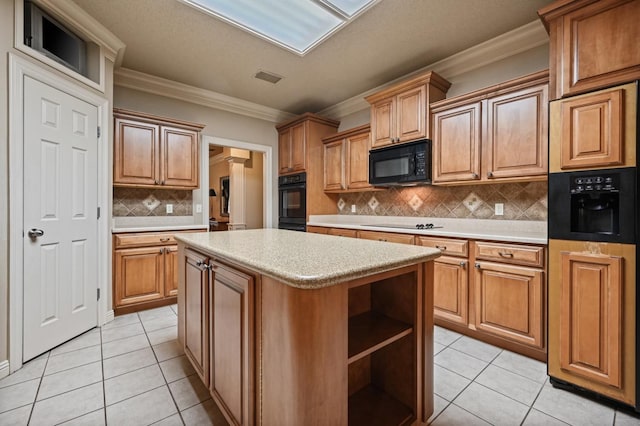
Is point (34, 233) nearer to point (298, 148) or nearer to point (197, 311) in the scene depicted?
point (197, 311)

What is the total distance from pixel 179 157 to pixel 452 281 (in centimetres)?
319

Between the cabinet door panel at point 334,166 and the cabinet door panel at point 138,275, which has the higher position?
the cabinet door panel at point 334,166

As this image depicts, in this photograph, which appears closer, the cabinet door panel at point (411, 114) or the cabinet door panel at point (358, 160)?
the cabinet door panel at point (411, 114)

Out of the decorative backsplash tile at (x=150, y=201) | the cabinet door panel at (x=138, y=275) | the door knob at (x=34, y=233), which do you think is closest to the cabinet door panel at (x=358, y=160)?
the decorative backsplash tile at (x=150, y=201)

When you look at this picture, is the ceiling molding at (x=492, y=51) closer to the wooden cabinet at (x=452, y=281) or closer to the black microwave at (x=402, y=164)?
the black microwave at (x=402, y=164)

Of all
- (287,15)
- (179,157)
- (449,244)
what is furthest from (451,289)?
(179,157)

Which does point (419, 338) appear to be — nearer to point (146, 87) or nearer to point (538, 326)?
point (538, 326)

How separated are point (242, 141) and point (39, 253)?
2732 millimetres

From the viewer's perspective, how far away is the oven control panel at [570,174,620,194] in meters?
1.55

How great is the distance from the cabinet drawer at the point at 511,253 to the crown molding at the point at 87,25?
11.9 feet

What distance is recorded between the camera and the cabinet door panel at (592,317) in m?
1.55

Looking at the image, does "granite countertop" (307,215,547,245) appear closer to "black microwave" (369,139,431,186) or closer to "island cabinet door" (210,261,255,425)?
"black microwave" (369,139,431,186)

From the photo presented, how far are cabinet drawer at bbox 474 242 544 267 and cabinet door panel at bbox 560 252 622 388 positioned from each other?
0.99 ft

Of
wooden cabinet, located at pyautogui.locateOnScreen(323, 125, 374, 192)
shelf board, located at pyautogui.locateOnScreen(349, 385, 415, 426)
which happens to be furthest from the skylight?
shelf board, located at pyautogui.locateOnScreen(349, 385, 415, 426)
